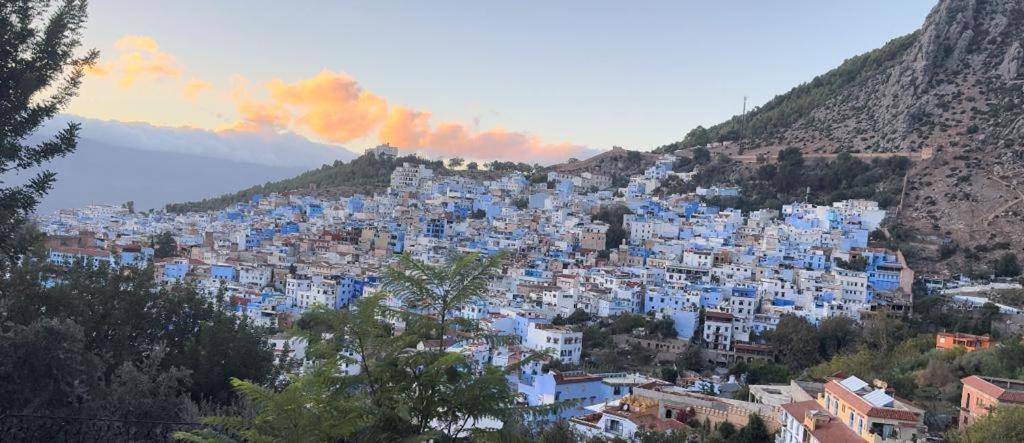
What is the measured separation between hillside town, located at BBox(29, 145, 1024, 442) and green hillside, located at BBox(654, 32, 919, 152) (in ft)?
31.7

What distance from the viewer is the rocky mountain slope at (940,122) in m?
39.1

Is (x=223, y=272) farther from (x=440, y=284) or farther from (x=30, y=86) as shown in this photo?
(x=440, y=284)

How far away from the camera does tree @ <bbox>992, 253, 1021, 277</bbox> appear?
33.6m

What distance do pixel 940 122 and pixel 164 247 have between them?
145 feet

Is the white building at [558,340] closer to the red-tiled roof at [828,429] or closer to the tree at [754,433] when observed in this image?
the tree at [754,433]

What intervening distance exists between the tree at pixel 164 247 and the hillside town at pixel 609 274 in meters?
0.13

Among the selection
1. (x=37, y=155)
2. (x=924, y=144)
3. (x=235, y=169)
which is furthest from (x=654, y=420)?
(x=235, y=169)

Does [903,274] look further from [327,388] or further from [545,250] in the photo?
[327,388]

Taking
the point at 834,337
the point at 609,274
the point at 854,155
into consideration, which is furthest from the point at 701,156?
the point at 834,337

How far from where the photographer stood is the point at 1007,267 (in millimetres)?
33656

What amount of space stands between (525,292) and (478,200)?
22.8 m

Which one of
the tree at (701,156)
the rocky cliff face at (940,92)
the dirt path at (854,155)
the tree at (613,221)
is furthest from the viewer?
the tree at (701,156)

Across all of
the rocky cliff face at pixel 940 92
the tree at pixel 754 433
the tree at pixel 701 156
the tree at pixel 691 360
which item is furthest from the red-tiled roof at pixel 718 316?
the tree at pixel 701 156

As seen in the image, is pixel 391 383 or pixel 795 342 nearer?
pixel 391 383
